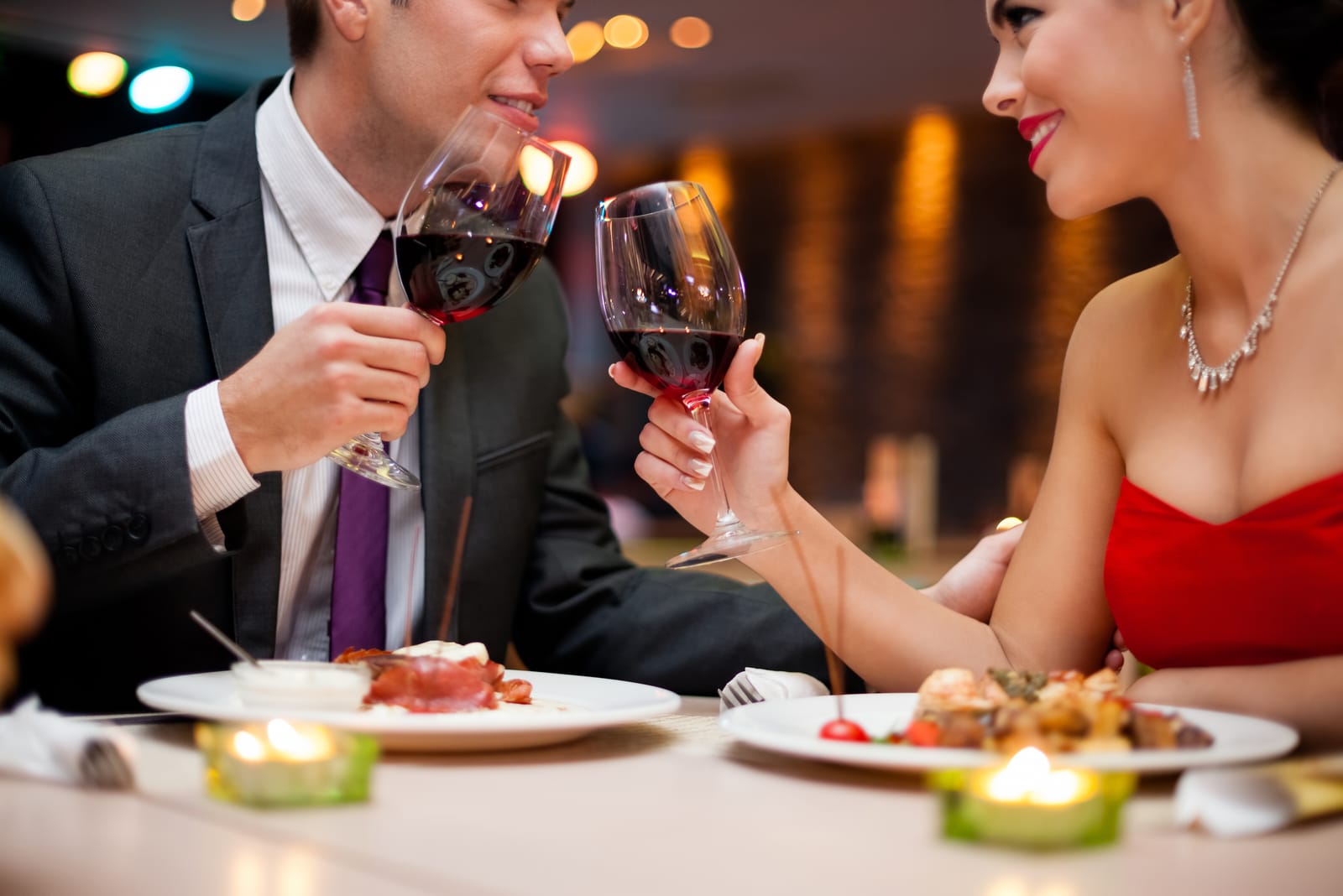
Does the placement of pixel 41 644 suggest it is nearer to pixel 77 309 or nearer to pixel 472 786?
pixel 77 309

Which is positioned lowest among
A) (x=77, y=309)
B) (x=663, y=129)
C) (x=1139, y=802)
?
(x=1139, y=802)

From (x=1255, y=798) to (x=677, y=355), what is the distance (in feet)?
2.45

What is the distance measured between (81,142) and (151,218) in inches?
253

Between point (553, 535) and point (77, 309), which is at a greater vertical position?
point (77, 309)

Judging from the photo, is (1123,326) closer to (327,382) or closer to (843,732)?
(843,732)

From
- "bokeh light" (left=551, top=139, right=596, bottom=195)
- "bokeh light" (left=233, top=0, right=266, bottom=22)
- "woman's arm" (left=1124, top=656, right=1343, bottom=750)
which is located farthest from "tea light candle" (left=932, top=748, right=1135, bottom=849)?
"bokeh light" (left=551, top=139, right=596, bottom=195)

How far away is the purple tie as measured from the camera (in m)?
1.69

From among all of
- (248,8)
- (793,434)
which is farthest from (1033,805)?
(793,434)

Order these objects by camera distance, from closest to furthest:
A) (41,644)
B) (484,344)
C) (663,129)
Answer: (41,644) → (484,344) → (663,129)

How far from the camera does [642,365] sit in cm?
136

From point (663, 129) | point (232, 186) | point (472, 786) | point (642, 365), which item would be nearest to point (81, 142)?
point (663, 129)

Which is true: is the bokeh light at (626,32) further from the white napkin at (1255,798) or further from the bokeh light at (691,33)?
the white napkin at (1255,798)

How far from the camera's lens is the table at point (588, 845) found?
63 centimetres

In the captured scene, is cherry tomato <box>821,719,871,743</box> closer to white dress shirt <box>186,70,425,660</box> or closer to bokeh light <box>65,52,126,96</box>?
white dress shirt <box>186,70,425,660</box>
